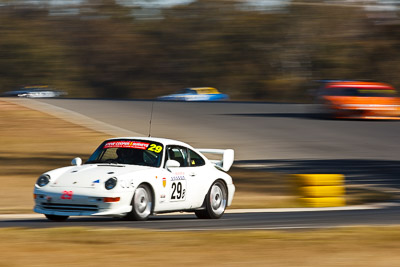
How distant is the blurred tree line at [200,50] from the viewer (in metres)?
91.2

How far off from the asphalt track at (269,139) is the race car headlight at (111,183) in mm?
481

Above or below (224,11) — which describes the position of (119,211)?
below

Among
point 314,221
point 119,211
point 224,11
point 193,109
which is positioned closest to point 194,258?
point 119,211

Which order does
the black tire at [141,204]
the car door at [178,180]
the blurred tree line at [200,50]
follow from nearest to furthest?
Answer: 1. the black tire at [141,204]
2. the car door at [178,180]
3. the blurred tree line at [200,50]

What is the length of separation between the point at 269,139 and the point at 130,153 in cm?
1673

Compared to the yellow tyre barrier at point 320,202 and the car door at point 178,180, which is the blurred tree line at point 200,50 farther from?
the car door at point 178,180

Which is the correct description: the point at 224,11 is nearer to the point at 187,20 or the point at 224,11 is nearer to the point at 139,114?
the point at 187,20

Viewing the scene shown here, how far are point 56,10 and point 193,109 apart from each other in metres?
70.3

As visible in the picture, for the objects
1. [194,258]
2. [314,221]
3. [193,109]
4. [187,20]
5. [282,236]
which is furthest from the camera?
[187,20]

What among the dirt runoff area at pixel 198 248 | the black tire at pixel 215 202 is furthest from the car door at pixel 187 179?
the dirt runoff area at pixel 198 248

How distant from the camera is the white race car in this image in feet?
33.9

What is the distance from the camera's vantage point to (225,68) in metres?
95.1

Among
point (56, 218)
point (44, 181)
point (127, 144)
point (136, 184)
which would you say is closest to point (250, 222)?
point (136, 184)

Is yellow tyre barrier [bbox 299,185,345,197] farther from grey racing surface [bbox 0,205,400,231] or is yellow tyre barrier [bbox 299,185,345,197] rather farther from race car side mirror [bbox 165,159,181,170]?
race car side mirror [bbox 165,159,181,170]
